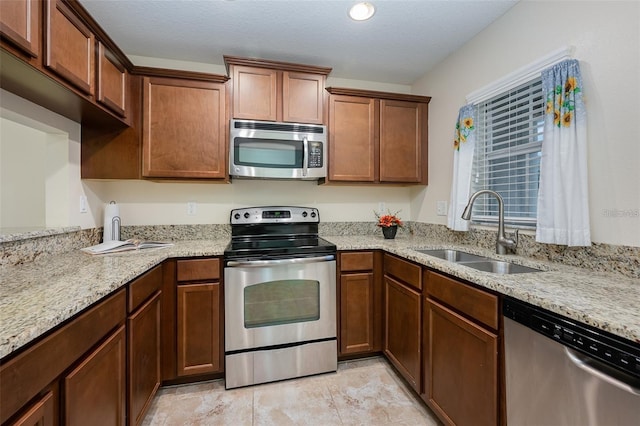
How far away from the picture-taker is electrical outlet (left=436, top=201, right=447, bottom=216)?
2408mm

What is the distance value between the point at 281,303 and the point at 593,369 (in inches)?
62.4

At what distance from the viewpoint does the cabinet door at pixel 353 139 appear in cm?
240

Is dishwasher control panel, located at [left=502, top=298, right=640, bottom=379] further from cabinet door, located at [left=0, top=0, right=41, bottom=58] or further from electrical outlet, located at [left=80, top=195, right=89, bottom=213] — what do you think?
electrical outlet, located at [left=80, top=195, right=89, bottom=213]

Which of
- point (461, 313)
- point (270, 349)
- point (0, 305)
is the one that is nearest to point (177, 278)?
point (270, 349)

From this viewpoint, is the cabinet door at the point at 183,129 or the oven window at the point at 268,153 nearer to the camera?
the cabinet door at the point at 183,129

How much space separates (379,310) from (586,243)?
1.32 meters

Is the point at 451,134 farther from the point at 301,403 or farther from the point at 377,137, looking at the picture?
the point at 301,403

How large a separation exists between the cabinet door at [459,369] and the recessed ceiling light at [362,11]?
1795mm

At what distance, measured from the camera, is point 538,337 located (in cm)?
98

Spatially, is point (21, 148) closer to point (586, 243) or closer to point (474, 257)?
point (474, 257)

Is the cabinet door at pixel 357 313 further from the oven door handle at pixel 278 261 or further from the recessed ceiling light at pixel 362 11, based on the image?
the recessed ceiling light at pixel 362 11

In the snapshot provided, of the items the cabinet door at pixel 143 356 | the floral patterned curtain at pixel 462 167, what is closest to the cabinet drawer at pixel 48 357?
the cabinet door at pixel 143 356

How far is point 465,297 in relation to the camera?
1313 mm

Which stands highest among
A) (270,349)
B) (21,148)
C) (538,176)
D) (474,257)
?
(21,148)
